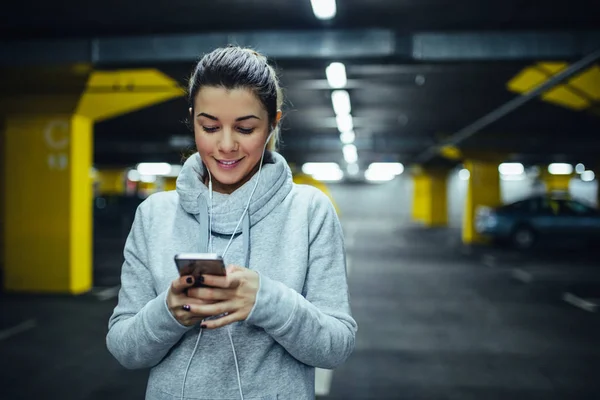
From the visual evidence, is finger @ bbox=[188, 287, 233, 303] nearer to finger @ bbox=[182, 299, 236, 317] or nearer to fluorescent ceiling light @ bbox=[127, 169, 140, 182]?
finger @ bbox=[182, 299, 236, 317]

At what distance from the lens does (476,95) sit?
11.4m

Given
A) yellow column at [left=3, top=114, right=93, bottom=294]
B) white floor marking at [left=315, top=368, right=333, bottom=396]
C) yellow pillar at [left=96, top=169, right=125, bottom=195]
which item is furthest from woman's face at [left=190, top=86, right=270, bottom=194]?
yellow pillar at [left=96, top=169, right=125, bottom=195]

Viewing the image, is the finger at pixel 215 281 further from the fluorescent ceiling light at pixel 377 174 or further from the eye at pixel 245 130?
the fluorescent ceiling light at pixel 377 174

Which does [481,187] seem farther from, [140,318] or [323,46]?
[140,318]

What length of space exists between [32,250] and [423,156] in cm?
1751

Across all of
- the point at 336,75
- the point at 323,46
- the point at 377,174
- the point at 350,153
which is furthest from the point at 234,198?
the point at 377,174

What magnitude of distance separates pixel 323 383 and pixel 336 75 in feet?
17.7

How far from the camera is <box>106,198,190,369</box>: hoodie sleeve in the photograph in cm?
118

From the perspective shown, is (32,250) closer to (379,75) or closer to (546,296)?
(379,75)

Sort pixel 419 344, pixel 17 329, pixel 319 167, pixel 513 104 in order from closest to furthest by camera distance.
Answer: pixel 419 344
pixel 17 329
pixel 513 104
pixel 319 167

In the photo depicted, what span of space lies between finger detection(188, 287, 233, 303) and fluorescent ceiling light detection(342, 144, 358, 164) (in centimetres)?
1839

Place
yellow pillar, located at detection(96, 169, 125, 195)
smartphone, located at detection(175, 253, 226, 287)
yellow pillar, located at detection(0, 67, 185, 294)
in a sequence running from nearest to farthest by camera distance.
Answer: smartphone, located at detection(175, 253, 226, 287)
yellow pillar, located at detection(0, 67, 185, 294)
yellow pillar, located at detection(96, 169, 125, 195)

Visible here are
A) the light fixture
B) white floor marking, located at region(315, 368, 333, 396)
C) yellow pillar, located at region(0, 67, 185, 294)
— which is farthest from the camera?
yellow pillar, located at region(0, 67, 185, 294)

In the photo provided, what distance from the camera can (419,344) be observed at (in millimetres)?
6102
